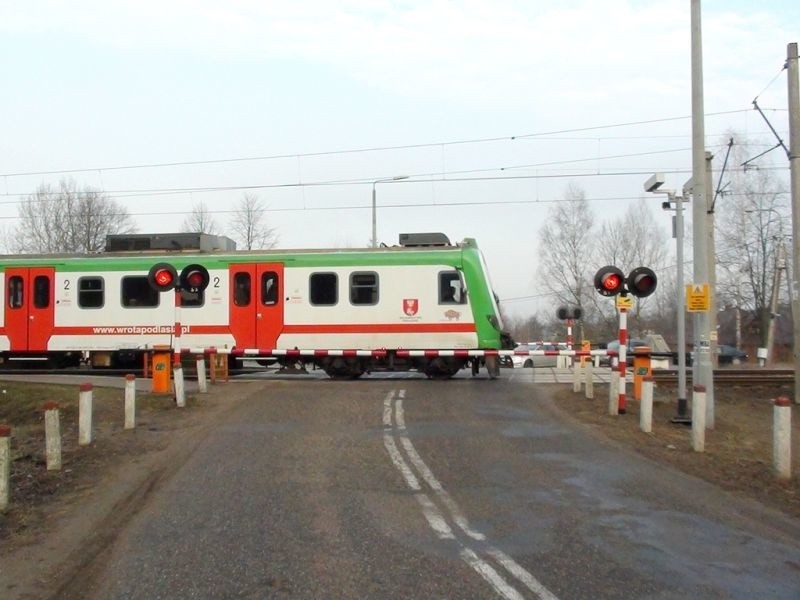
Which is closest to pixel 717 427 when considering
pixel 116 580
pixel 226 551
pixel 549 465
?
pixel 549 465

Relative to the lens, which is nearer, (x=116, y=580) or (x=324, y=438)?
(x=116, y=580)

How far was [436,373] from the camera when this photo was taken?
20.4 m

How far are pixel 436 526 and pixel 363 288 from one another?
43.3 ft

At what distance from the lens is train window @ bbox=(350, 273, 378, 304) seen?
65.8ft

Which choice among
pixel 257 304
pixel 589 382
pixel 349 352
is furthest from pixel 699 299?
pixel 257 304

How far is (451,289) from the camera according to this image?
19734 mm

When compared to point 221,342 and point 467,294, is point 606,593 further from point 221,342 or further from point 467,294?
point 221,342

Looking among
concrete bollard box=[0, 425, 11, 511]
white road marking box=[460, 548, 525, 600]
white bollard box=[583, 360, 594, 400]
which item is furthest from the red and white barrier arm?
white road marking box=[460, 548, 525, 600]

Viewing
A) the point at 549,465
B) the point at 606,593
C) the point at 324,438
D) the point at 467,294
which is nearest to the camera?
the point at 606,593

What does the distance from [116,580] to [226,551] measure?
89 cm

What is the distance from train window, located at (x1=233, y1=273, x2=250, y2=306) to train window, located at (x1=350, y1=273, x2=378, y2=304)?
265 cm

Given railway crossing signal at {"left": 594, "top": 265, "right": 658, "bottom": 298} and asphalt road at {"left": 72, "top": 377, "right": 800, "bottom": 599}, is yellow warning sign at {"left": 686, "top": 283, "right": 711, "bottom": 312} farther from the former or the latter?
asphalt road at {"left": 72, "top": 377, "right": 800, "bottom": 599}

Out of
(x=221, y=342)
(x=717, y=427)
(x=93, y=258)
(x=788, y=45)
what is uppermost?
(x=788, y=45)

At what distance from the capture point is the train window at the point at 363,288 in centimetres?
2006
